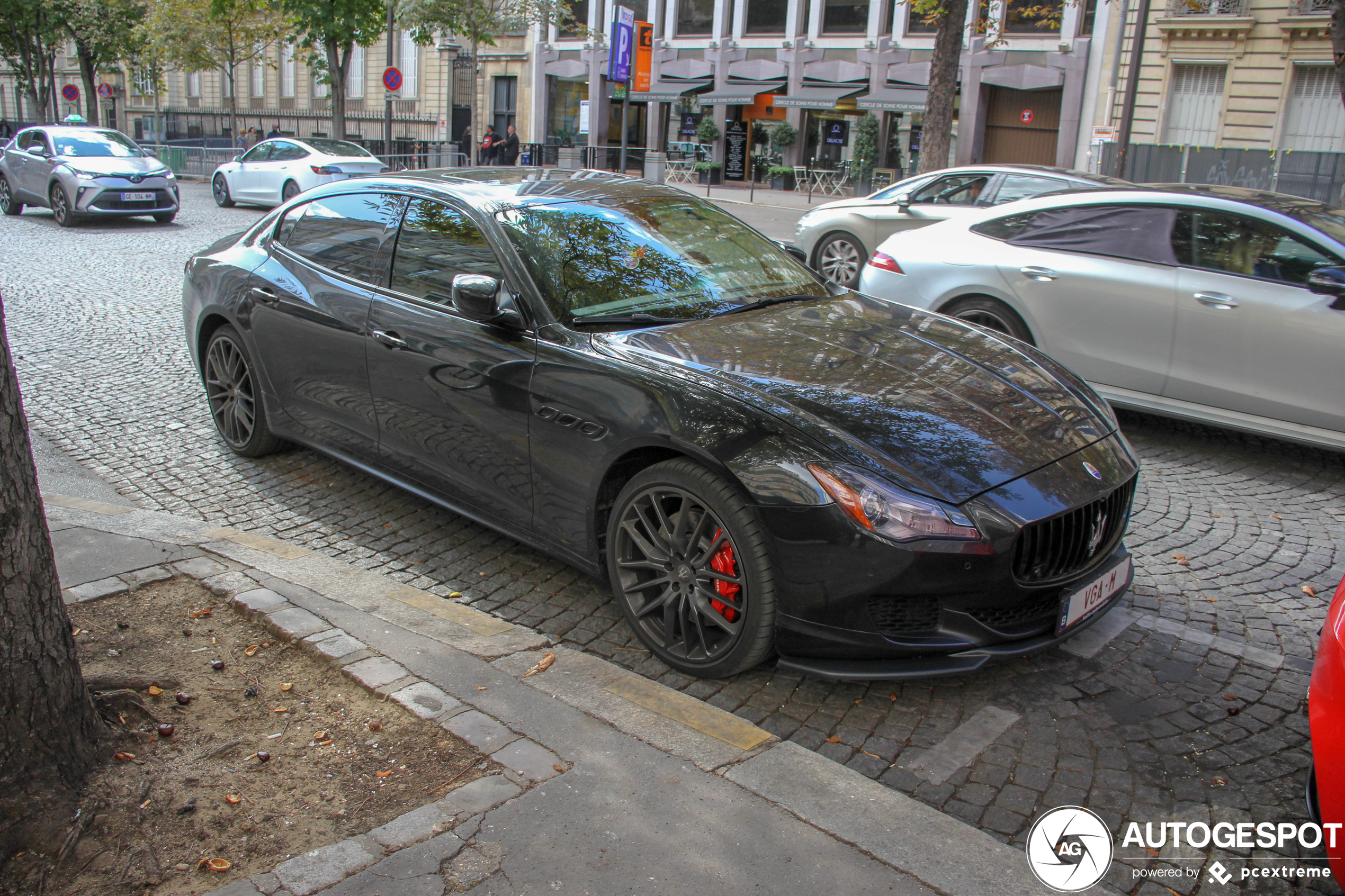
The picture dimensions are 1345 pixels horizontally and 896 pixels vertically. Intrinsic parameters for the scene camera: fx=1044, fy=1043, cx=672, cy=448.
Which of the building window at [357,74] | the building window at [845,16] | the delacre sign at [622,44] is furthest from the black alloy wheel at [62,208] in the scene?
the building window at [357,74]

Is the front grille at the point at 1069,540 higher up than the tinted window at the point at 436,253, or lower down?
lower down

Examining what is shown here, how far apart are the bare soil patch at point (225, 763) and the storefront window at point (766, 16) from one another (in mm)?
37724

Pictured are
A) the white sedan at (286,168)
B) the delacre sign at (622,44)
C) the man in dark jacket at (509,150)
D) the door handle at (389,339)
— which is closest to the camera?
the door handle at (389,339)

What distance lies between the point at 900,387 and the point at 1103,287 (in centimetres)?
345

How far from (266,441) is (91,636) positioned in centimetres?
240

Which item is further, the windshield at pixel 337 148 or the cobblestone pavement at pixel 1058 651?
the windshield at pixel 337 148

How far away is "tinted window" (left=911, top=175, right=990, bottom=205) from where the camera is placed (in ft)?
37.0

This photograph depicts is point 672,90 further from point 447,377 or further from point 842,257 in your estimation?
point 447,377

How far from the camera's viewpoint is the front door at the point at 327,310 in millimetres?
4773

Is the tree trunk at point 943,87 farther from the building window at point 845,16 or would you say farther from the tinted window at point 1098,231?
the building window at point 845,16

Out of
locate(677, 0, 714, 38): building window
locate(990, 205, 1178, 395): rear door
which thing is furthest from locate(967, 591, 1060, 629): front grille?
locate(677, 0, 714, 38): building window

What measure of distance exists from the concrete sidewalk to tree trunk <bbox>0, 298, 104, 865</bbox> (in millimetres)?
555

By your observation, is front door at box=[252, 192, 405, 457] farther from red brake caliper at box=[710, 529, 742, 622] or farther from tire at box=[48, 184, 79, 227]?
tire at box=[48, 184, 79, 227]

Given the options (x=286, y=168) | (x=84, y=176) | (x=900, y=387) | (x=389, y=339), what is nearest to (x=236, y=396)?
(x=389, y=339)
